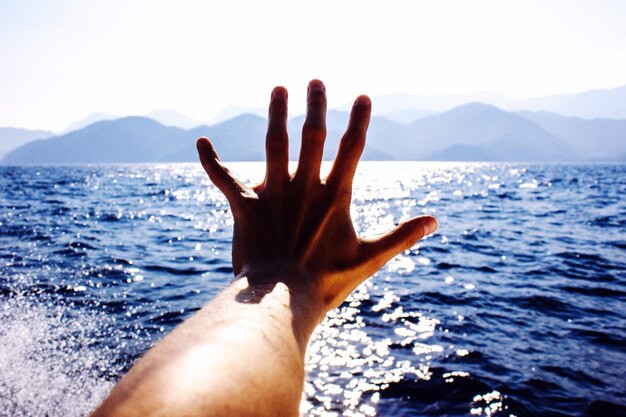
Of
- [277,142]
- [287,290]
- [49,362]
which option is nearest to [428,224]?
[277,142]

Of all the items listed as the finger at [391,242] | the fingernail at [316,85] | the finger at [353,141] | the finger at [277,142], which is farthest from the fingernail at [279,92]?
the finger at [391,242]

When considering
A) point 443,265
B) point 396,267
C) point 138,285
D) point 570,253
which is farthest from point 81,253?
point 570,253

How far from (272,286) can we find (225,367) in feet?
2.16

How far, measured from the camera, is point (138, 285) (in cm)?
880

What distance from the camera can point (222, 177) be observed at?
2320mm

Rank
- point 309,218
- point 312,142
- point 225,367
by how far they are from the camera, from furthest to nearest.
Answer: point 312,142 → point 309,218 → point 225,367

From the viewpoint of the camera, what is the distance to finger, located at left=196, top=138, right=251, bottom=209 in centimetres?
221

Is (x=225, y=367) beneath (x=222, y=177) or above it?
beneath

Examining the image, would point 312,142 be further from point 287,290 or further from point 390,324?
point 390,324

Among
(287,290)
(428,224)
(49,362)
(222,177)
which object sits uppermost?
(222,177)

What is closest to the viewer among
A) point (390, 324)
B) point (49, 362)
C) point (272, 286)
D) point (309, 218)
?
point (272, 286)

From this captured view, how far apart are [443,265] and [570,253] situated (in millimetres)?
4327

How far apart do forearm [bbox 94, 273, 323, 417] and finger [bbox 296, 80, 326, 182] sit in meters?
0.95

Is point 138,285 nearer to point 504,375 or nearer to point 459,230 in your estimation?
point 504,375
